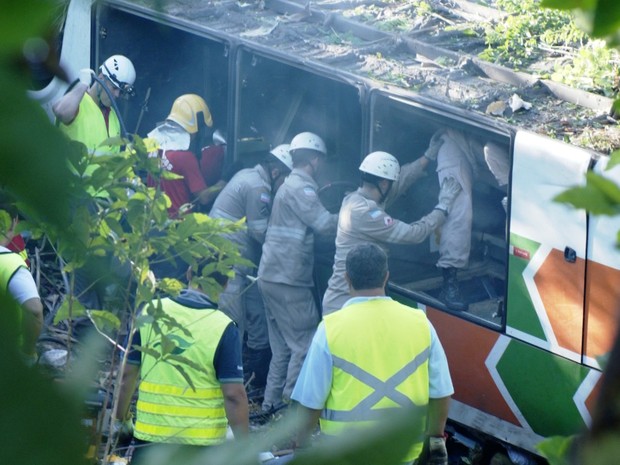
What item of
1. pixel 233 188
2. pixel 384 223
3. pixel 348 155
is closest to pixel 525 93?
pixel 384 223

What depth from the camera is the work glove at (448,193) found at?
5.62 metres

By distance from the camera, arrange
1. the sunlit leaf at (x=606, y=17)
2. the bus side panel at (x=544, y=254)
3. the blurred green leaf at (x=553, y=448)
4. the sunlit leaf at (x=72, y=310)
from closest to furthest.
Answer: the sunlit leaf at (x=606, y=17)
the blurred green leaf at (x=553, y=448)
the sunlit leaf at (x=72, y=310)
the bus side panel at (x=544, y=254)

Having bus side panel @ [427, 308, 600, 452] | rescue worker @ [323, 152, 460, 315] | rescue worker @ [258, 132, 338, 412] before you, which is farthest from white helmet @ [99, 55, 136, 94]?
bus side panel @ [427, 308, 600, 452]

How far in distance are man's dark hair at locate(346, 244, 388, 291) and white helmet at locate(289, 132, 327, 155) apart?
6.84 ft

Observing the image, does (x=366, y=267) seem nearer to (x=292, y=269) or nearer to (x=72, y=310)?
(x=72, y=310)

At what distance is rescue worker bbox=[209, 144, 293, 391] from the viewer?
6.49 m

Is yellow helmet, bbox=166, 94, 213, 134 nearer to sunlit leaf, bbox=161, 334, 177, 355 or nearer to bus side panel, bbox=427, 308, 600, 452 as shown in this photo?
bus side panel, bbox=427, 308, 600, 452

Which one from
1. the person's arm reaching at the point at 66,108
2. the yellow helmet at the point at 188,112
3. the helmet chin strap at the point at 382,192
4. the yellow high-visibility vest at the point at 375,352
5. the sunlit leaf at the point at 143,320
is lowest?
the yellow helmet at the point at 188,112

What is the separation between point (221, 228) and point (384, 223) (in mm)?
2643

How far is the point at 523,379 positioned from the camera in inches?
197

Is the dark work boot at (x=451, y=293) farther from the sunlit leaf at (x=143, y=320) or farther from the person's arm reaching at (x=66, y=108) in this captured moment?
the person's arm reaching at (x=66, y=108)

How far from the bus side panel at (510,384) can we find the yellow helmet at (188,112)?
273 cm

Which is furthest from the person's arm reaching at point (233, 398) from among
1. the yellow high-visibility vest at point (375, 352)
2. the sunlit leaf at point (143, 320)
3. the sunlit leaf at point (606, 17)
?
the sunlit leaf at point (606, 17)

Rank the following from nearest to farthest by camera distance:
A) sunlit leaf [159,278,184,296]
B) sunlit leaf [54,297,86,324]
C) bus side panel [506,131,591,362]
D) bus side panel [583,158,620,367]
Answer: sunlit leaf [54,297,86,324] → sunlit leaf [159,278,184,296] → bus side panel [583,158,620,367] → bus side panel [506,131,591,362]
